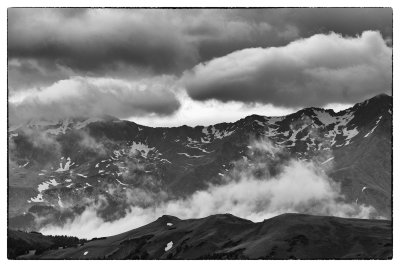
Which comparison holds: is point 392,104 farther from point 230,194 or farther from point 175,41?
point 230,194

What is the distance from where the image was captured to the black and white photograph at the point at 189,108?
271 ft

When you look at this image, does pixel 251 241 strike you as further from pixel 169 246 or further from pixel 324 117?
pixel 324 117

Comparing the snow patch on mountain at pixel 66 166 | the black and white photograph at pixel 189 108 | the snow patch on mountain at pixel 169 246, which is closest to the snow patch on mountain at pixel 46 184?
the black and white photograph at pixel 189 108

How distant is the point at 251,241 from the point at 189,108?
26100 mm

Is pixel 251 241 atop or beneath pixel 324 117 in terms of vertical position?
beneath

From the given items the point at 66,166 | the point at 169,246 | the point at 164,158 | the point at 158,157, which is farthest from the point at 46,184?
the point at 169,246

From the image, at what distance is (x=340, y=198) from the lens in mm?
128125

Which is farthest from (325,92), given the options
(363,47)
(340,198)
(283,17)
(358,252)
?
(340,198)

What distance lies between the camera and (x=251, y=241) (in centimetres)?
10031

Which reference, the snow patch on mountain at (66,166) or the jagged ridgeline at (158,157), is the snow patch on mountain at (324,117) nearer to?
the jagged ridgeline at (158,157)

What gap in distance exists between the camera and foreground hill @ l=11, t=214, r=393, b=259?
286 ft

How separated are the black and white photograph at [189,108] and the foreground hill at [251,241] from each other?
38 cm

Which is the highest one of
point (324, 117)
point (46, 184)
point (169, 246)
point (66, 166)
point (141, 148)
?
point (324, 117)

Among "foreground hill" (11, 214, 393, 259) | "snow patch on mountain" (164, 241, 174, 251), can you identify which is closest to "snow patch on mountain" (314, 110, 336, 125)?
"foreground hill" (11, 214, 393, 259)
